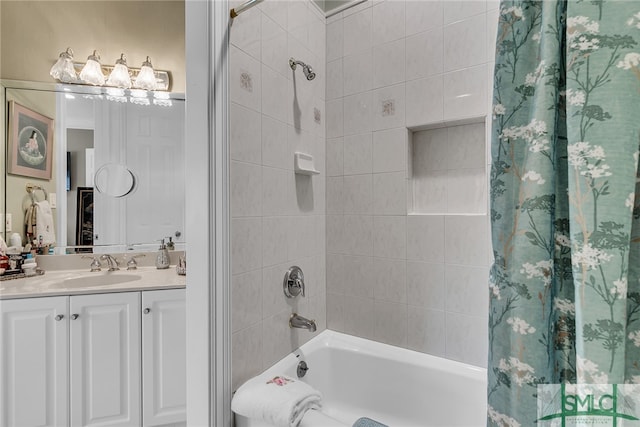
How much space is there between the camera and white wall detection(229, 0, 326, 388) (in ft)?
4.04

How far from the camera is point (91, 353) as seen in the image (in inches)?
64.5

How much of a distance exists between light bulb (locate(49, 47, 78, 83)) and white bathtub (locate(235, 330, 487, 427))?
223cm

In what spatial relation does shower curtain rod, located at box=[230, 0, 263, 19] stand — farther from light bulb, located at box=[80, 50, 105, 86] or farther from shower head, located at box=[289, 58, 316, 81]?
light bulb, located at box=[80, 50, 105, 86]

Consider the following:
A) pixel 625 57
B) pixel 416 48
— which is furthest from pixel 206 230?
pixel 416 48

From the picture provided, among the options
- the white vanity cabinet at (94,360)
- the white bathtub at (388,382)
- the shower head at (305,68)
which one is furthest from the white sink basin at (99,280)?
the shower head at (305,68)

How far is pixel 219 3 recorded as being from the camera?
1125 mm

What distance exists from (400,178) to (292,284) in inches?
30.5

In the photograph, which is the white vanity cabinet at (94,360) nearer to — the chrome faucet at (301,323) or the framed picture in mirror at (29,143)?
the chrome faucet at (301,323)

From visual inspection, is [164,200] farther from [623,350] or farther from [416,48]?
[623,350]

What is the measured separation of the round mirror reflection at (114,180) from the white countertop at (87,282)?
53cm

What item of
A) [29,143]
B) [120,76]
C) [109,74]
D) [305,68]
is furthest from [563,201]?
[29,143]

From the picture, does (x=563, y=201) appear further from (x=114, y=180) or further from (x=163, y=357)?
(x=114, y=180)

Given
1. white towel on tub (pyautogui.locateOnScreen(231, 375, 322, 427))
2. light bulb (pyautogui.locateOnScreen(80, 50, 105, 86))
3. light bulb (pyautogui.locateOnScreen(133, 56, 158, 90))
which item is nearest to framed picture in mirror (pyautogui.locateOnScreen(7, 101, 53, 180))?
light bulb (pyautogui.locateOnScreen(80, 50, 105, 86))

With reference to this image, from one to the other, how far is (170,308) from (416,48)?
1.92 m
